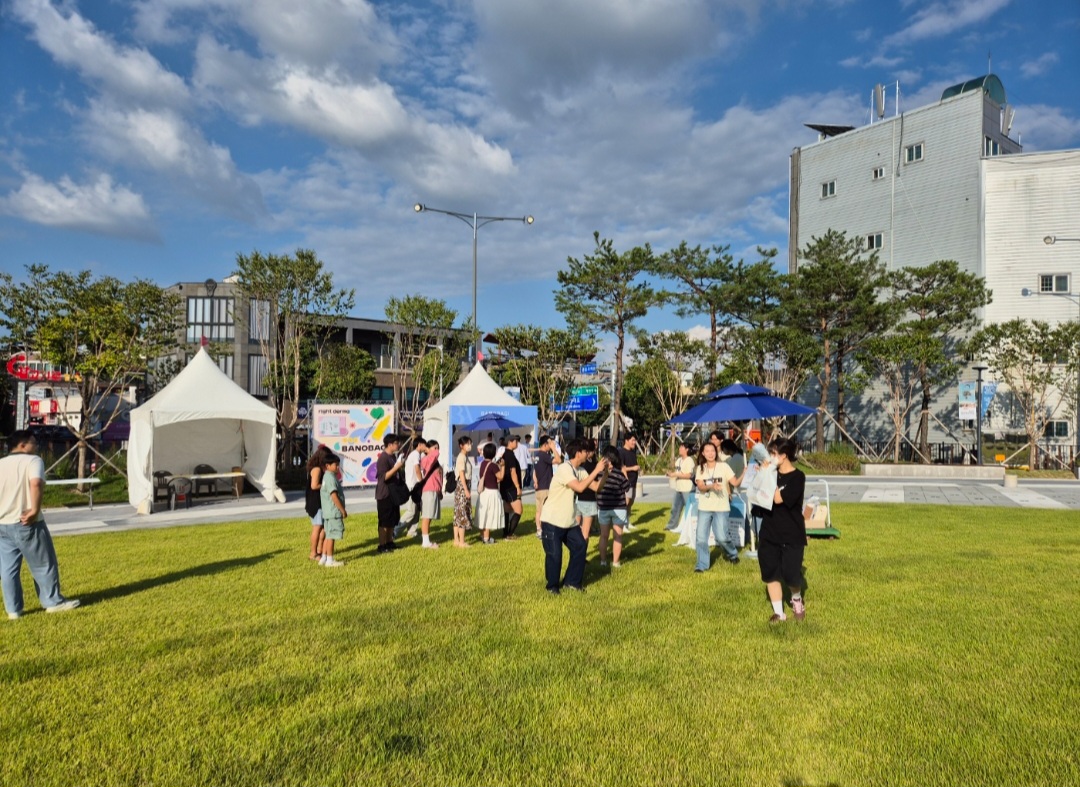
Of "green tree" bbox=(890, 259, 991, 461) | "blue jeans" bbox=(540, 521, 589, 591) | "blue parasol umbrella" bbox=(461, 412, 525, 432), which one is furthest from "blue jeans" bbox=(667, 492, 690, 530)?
"green tree" bbox=(890, 259, 991, 461)

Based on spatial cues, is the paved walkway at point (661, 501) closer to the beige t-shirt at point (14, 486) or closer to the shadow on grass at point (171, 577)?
the shadow on grass at point (171, 577)

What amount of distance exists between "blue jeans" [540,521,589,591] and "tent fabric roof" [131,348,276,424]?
11.6 m

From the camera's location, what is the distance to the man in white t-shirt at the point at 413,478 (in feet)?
37.4

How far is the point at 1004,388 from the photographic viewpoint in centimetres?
3359

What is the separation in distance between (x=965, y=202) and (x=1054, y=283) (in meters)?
5.53

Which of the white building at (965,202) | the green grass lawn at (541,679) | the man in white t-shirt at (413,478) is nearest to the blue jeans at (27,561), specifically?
the green grass lawn at (541,679)

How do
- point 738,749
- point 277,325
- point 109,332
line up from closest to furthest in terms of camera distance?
point 738,749 < point 109,332 < point 277,325

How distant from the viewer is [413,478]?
11.9 metres

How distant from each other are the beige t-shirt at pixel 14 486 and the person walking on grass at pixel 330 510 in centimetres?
329

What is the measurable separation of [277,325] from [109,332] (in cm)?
813

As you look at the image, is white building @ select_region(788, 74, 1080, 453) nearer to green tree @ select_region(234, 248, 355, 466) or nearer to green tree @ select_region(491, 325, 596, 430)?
green tree @ select_region(491, 325, 596, 430)

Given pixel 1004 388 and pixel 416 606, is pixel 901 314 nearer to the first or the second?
pixel 1004 388

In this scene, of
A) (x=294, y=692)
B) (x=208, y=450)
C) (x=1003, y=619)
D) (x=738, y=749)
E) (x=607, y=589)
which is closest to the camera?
(x=738, y=749)

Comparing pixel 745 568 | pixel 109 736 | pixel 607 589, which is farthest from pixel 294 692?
pixel 745 568
